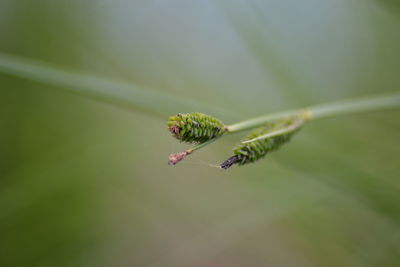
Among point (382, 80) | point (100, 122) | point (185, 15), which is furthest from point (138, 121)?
point (382, 80)

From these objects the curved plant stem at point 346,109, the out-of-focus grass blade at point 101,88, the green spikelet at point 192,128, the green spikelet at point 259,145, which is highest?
the out-of-focus grass blade at point 101,88

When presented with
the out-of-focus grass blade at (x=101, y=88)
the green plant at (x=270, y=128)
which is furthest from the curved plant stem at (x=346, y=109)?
the out-of-focus grass blade at (x=101, y=88)

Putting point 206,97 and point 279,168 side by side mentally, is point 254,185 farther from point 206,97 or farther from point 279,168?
point 206,97

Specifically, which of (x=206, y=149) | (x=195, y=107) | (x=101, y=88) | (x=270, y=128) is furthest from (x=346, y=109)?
(x=206, y=149)

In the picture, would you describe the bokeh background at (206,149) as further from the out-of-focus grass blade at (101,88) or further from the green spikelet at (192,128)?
the green spikelet at (192,128)

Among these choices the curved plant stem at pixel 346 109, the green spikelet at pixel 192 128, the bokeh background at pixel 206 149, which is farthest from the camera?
the bokeh background at pixel 206 149

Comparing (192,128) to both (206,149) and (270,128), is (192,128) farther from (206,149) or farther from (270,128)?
(206,149)
